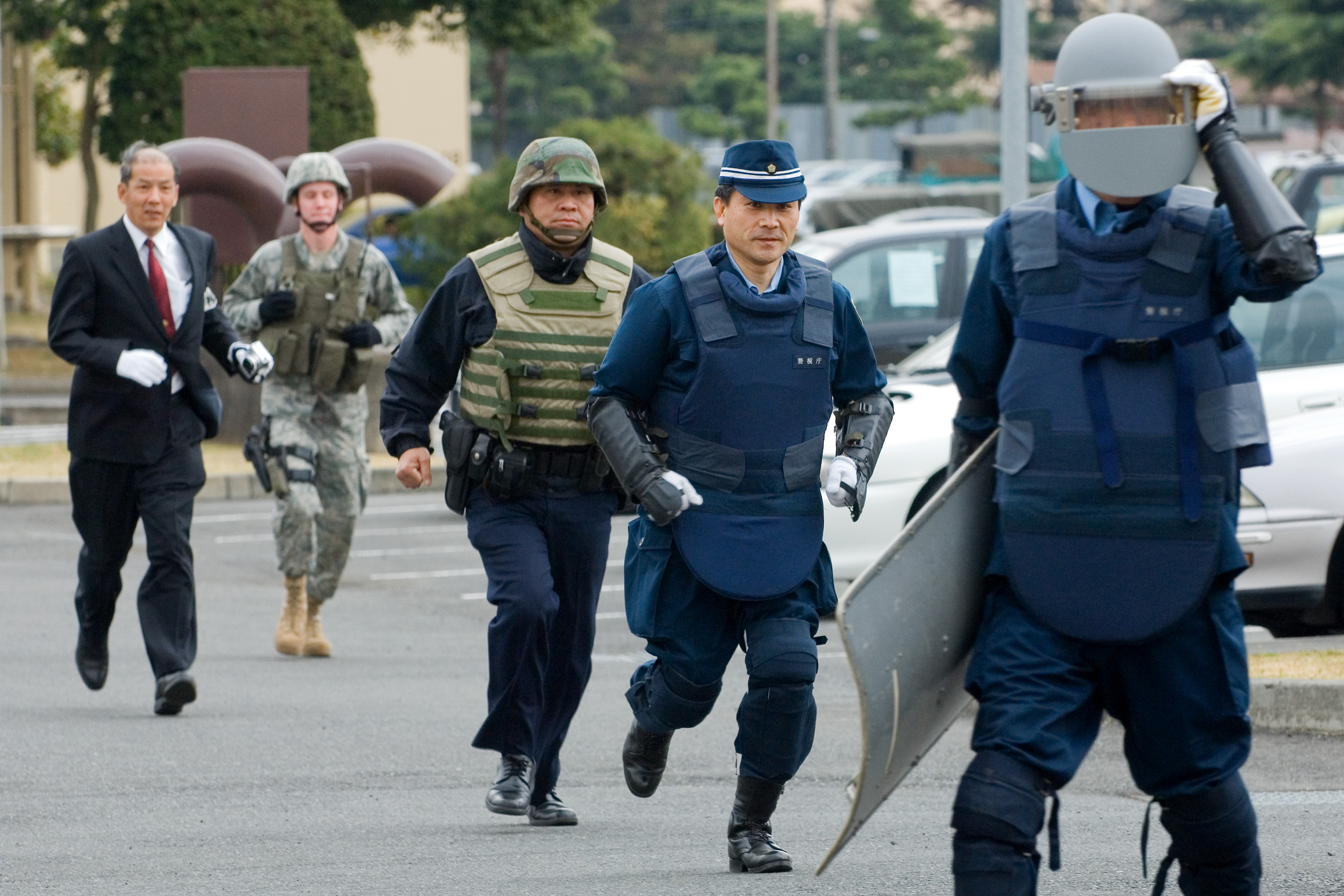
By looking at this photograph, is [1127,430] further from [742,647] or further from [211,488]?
[211,488]

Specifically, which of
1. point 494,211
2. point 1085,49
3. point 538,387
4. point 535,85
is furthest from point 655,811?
point 535,85

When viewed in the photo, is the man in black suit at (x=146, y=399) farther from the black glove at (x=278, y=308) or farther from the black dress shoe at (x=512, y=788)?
the black dress shoe at (x=512, y=788)

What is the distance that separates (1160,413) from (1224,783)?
682 mm

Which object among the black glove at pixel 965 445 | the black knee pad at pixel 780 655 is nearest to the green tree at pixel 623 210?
the black knee pad at pixel 780 655

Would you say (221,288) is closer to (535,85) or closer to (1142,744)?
(1142,744)

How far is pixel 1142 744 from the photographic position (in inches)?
151

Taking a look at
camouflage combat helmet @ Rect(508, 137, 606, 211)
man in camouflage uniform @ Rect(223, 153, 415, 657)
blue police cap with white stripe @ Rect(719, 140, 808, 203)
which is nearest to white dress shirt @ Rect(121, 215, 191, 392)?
man in camouflage uniform @ Rect(223, 153, 415, 657)

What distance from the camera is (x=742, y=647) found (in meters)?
5.04

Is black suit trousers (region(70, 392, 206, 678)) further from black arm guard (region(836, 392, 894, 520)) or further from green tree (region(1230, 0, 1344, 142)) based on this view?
green tree (region(1230, 0, 1344, 142))

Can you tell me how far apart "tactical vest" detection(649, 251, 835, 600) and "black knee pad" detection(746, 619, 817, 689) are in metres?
0.09

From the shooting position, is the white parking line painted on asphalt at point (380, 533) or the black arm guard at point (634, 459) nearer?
the black arm guard at point (634, 459)

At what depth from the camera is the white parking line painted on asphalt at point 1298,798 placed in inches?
237

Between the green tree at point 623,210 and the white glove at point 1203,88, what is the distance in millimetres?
13689

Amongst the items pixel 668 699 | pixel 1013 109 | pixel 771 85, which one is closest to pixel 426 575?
pixel 1013 109
